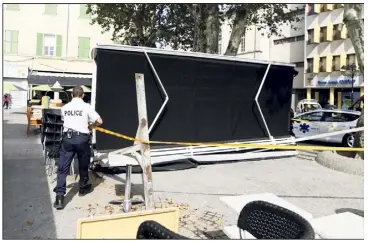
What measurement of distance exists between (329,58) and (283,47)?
22.8 ft

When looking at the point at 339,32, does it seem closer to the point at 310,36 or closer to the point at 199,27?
the point at 310,36

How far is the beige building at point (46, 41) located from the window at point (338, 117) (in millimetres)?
22302

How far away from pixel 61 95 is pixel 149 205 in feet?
77.9

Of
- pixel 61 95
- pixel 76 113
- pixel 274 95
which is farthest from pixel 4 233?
pixel 61 95

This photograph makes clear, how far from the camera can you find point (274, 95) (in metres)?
9.69

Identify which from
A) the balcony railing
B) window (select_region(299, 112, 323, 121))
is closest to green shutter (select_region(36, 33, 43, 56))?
window (select_region(299, 112, 323, 121))

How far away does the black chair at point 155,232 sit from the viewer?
6.53ft

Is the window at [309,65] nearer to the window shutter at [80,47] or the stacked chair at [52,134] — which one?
the window shutter at [80,47]

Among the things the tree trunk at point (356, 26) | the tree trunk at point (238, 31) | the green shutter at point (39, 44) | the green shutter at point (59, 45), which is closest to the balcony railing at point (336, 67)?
the green shutter at point (59, 45)

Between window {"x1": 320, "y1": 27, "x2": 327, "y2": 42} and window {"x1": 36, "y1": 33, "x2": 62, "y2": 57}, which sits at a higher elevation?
window {"x1": 320, "y1": 27, "x2": 327, "y2": 42}

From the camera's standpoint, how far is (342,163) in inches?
327

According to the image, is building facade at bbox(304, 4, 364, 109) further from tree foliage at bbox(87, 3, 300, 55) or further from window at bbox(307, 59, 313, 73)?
tree foliage at bbox(87, 3, 300, 55)

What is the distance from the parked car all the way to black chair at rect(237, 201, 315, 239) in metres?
11.2

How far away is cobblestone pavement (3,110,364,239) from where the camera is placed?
4.61 m
